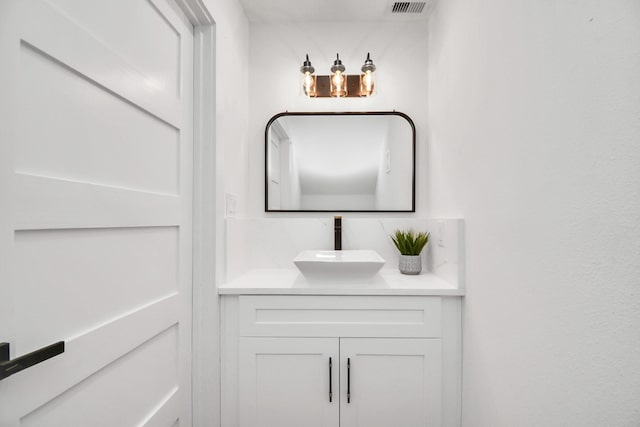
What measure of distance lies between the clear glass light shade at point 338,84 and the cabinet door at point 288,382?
1388mm

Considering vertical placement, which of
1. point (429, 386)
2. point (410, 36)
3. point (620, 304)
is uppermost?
point (410, 36)

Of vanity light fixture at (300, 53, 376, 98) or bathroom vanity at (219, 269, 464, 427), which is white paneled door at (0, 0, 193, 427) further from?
vanity light fixture at (300, 53, 376, 98)

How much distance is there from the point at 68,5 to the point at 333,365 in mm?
1446

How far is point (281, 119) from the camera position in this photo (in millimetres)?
1971

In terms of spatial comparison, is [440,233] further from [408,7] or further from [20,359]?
[20,359]

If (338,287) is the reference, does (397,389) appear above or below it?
below

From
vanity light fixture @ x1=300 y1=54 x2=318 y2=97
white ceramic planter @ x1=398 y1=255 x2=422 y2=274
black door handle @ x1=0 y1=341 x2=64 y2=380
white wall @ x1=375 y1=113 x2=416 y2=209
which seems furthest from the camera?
white wall @ x1=375 y1=113 x2=416 y2=209

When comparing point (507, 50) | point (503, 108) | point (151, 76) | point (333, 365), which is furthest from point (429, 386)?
point (151, 76)

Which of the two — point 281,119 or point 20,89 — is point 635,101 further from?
point 281,119

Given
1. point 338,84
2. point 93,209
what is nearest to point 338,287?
point 93,209

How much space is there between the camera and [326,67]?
1983 mm

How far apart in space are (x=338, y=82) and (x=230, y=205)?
98cm

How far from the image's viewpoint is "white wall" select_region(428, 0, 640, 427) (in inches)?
24.1

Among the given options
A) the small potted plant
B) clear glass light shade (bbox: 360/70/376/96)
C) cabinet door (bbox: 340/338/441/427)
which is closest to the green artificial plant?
the small potted plant
